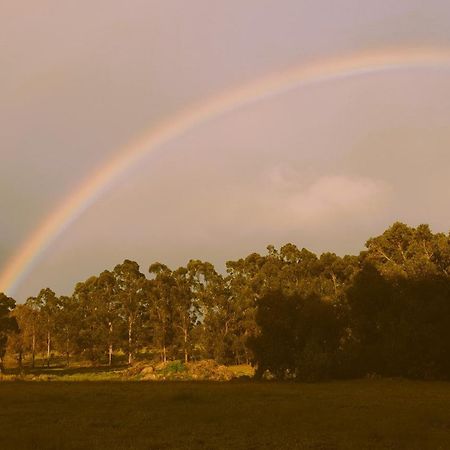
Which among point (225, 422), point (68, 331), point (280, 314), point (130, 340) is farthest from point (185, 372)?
point (225, 422)

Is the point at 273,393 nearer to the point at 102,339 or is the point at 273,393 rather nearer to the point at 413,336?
the point at 413,336

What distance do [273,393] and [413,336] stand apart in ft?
69.5

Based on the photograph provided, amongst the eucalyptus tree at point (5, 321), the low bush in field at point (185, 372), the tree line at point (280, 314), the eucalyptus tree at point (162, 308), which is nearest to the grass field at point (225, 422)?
the tree line at point (280, 314)

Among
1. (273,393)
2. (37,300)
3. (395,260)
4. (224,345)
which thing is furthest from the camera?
(37,300)

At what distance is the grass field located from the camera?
17.5m

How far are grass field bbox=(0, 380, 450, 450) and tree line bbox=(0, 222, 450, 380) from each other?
2017 cm

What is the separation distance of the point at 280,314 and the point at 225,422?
3363 cm

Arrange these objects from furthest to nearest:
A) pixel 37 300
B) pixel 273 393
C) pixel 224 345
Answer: pixel 37 300, pixel 224 345, pixel 273 393

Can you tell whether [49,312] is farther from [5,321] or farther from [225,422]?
[225,422]

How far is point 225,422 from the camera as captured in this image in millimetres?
21953

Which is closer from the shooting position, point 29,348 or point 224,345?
point 224,345

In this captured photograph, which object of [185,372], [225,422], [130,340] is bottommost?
[185,372]

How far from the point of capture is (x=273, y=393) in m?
35.7

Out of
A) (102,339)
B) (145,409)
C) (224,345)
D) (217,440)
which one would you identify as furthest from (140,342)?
(217,440)
